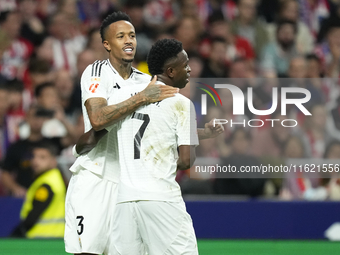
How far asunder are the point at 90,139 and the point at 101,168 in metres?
0.33

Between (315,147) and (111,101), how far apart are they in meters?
4.60

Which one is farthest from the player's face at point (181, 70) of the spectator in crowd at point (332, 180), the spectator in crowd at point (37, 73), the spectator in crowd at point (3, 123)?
the spectator in crowd at point (37, 73)

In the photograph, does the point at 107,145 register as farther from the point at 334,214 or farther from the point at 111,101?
the point at 334,214

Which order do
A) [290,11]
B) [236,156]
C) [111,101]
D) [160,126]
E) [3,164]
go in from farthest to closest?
[290,11]
[3,164]
[236,156]
[111,101]
[160,126]

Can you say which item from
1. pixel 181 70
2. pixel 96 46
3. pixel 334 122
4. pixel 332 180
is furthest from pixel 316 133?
pixel 181 70

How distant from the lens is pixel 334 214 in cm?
787

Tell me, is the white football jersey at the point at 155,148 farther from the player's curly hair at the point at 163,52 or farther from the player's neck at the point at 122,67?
the player's neck at the point at 122,67

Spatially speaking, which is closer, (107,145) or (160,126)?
(160,126)

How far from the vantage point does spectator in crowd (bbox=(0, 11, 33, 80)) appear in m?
9.69

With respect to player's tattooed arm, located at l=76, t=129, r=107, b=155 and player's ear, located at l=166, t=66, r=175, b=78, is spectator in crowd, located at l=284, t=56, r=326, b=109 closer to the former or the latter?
player's tattooed arm, located at l=76, t=129, r=107, b=155

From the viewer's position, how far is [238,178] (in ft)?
26.2

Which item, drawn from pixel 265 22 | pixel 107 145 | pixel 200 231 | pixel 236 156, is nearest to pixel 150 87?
pixel 107 145

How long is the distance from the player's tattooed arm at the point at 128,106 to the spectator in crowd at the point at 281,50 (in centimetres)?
657

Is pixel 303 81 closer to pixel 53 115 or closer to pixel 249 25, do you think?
pixel 249 25
